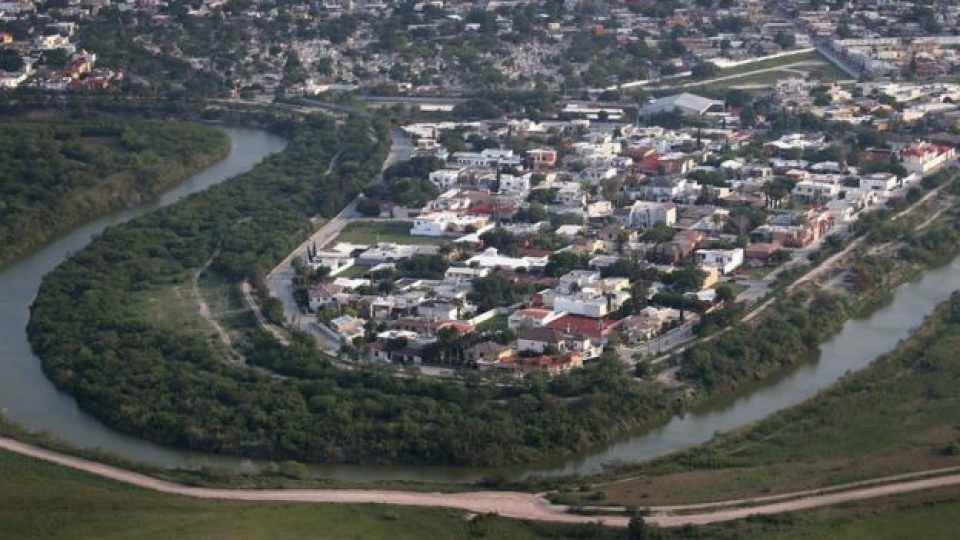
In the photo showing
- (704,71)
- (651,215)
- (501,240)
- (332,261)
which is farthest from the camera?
(704,71)

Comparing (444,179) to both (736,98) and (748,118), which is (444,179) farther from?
(736,98)

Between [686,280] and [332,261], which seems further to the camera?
[332,261]

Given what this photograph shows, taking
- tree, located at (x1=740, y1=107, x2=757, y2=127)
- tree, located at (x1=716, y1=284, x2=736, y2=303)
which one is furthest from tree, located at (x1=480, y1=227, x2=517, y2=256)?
tree, located at (x1=740, y1=107, x2=757, y2=127)

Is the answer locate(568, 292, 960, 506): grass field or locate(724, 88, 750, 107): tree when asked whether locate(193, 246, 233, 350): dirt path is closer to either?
locate(568, 292, 960, 506): grass field

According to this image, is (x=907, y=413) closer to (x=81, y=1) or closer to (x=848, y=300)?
(x=848, y=300)

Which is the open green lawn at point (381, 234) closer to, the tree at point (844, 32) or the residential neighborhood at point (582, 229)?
the residential neighborhood at point (582, 229)

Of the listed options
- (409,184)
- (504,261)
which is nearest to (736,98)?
(409,184)

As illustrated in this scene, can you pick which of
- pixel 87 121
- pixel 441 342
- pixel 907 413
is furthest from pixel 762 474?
pixel 87 121
